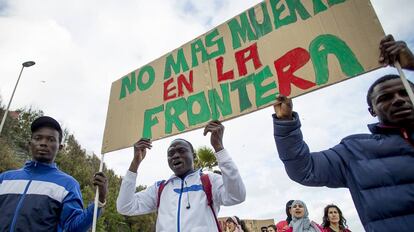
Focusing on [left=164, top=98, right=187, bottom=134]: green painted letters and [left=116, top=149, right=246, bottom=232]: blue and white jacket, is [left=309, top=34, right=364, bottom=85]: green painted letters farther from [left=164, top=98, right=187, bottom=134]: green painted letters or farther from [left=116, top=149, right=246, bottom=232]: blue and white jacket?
[left=164, top=98, right=187, bottom=134]: green painted letters

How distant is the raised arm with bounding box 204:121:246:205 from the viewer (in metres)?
2.26

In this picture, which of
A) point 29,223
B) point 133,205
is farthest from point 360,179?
point 29,223

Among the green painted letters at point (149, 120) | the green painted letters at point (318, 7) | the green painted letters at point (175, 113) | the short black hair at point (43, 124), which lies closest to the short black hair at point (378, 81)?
the green painted letters at point (318, 7)

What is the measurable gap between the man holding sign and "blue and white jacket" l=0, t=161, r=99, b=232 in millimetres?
433

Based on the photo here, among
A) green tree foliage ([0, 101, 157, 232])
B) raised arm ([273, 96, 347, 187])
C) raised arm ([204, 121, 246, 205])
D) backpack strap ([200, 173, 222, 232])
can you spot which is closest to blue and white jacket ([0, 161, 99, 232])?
backpack strap ([200, 173, 222, 232])

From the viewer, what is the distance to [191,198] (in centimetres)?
240

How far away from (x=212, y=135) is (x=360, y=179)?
3.69 feet

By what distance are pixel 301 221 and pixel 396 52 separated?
3.61 m

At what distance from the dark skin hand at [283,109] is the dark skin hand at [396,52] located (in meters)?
0.63

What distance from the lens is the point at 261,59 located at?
98.7 inches

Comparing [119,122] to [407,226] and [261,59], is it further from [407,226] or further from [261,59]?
[407,226]

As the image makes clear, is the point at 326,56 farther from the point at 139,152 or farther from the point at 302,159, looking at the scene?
the point at 139,152

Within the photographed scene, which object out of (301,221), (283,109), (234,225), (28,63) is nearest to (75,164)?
(28,63)

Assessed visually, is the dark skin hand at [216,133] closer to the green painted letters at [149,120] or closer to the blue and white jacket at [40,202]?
the green painted letters at [149,120]
